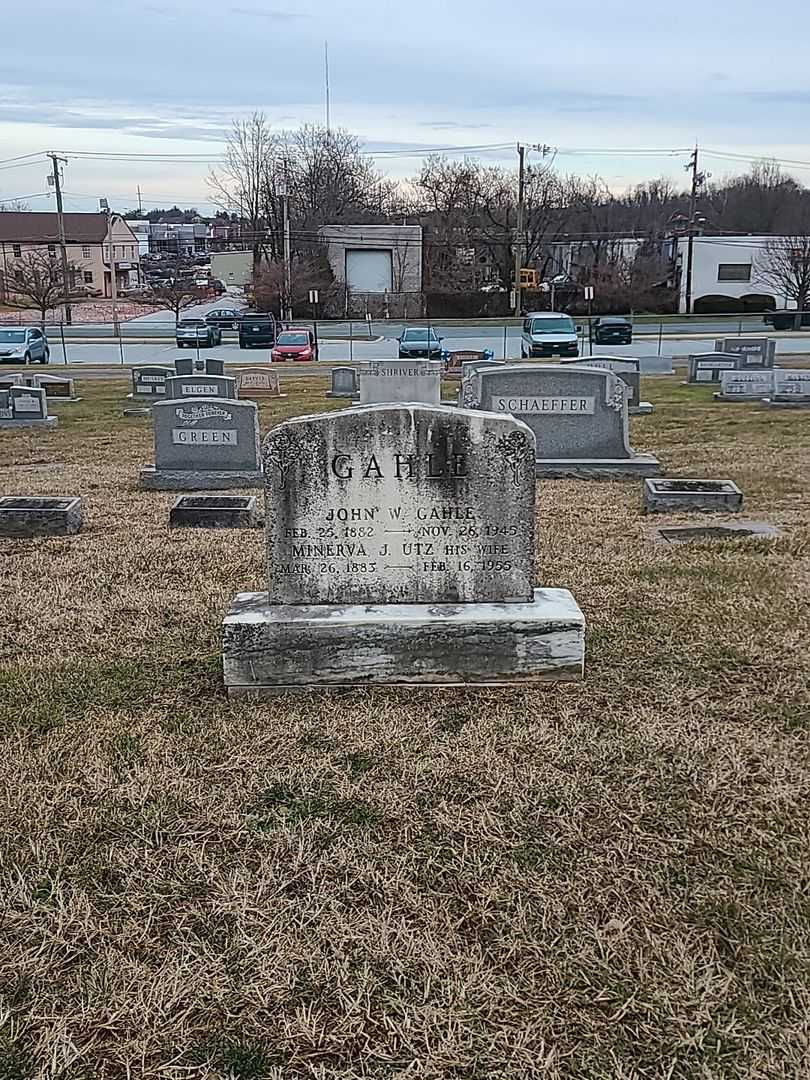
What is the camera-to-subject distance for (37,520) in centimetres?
794

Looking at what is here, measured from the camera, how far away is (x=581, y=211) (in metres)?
68.7

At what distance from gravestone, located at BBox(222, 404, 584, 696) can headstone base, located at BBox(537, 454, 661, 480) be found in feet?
Answer: 19.5

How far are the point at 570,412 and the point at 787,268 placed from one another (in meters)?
48.9

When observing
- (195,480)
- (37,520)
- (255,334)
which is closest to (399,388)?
(195,480)

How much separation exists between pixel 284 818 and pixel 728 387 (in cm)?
1686

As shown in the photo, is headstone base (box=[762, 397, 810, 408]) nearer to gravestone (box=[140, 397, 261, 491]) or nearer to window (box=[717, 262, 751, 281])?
gravestone (box=[140, 397, 261, 491])

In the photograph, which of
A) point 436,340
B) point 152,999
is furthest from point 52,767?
point 436,340

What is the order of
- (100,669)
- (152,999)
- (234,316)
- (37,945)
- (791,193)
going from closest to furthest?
(152,999) < (37,945) < (100,669) < (234,316) < (791,193)

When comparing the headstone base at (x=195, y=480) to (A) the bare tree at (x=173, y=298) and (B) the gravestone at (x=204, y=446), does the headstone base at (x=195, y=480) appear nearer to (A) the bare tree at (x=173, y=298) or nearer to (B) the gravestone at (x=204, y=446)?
(B) the gravestone at (x=204, y=446)

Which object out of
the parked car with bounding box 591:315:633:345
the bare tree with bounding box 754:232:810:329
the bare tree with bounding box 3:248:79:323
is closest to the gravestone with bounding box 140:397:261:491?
the parked car with bounding box 591:315:633:345

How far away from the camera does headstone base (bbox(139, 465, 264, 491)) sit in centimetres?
1031

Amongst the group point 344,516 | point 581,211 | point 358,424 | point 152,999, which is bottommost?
point 152,999

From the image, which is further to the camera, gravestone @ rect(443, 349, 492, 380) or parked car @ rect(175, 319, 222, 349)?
parked car @ rect(175, 319, 222, 349)

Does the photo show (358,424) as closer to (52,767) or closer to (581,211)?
(52,767)
